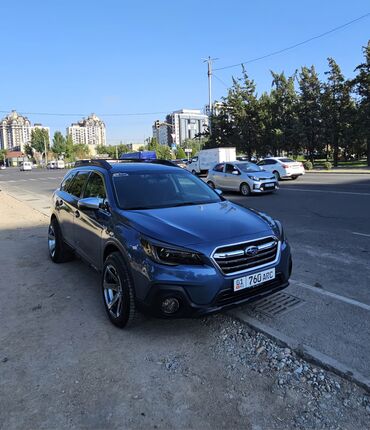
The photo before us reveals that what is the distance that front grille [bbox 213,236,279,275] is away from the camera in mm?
3484

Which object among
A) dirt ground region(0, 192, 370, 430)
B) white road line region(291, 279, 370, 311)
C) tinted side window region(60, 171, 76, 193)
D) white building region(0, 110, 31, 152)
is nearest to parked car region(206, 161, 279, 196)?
tinted side window region(60, 171, 76, 193)

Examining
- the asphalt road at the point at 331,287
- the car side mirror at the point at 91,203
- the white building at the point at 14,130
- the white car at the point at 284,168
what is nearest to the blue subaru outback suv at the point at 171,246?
the car side mirror at the point at 91,203

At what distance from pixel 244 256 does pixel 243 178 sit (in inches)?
544

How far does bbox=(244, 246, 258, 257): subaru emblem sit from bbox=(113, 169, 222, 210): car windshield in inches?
46.9

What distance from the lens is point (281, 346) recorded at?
3492 millimetres

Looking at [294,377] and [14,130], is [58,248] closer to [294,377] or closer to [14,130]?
[294,377]

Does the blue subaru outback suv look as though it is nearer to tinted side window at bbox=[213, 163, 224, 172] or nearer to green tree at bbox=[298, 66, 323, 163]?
tinted side window at bbox=[213, 163, 224, 172]

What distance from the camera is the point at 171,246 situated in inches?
135

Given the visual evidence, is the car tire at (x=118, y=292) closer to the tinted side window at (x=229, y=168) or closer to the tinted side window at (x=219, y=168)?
the tinted side window at (x=229, y=168)

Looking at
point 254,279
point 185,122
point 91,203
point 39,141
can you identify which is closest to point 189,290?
point 254,279

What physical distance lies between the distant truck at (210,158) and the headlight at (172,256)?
29368 millimetres

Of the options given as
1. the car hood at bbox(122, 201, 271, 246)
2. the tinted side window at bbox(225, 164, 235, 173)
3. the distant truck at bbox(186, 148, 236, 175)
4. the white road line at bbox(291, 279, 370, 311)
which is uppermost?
the distant truck at bbox(186, 148, 236, 175)

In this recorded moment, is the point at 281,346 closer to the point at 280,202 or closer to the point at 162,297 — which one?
the point at 162,297

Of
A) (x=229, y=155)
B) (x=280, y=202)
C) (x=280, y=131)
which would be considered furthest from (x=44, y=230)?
(x=280, y=131)
